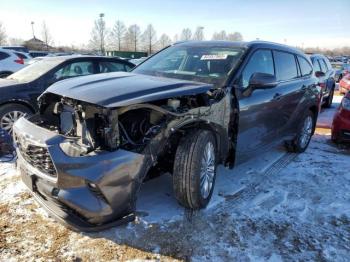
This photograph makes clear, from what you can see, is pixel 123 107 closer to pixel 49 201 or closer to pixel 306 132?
pixel 49 201

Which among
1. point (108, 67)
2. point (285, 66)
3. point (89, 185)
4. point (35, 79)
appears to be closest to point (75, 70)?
point (108, 67)

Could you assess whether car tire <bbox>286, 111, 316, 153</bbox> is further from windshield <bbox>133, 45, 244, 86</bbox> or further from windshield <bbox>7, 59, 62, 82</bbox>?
windshield <bbox>7, 59, 62, 82</bbox>

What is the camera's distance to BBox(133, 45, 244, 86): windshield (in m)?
4.12

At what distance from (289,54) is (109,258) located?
4.29 m

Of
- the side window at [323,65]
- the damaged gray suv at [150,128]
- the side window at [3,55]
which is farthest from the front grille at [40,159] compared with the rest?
the side window at [323,65]

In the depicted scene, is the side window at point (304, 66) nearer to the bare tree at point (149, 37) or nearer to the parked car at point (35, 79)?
the parked car at point (35, 79)

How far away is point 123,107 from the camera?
9.71 ft

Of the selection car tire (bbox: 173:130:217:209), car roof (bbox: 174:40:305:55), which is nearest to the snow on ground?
car tire (bbox: 173:130:217:209)

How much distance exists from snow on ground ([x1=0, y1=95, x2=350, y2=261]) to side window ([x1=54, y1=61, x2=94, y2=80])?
8.14ft

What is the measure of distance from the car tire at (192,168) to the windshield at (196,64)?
0.80 meters

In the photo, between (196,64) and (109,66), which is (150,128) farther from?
(109,66)

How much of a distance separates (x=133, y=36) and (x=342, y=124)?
214 feet

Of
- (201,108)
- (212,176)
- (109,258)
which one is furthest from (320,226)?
(109,258)

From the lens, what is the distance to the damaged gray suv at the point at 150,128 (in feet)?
9.02
